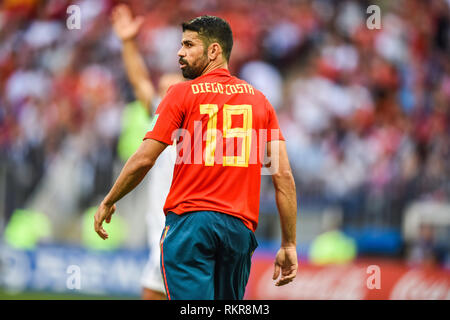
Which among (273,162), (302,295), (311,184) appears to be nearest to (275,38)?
(311,184)

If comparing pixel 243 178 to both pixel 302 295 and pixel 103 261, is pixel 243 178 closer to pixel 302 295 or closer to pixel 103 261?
pixel 302 295

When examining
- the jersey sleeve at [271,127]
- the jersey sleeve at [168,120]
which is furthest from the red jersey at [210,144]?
the jersey sleeve at [271,127]

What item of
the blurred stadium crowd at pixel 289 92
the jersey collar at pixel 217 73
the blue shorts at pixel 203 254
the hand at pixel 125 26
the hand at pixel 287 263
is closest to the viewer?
the blue shorts at pixel 203 254

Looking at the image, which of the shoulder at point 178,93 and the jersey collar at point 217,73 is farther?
the jersey collar at point 217,73

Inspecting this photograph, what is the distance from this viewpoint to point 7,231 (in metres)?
9.92

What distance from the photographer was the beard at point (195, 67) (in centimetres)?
333

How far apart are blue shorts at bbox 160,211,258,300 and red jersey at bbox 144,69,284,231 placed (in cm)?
6

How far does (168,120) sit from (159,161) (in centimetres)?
180

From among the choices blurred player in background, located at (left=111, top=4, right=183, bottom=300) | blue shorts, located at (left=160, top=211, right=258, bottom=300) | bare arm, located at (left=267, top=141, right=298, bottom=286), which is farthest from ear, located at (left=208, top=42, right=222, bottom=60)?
blurred player in background, located at (left=111, top=4, right=183, bottom=300)

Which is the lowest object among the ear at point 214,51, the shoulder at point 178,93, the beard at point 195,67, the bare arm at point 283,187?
the bare arm at point 283,187

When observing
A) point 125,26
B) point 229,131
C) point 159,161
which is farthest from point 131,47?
point 229,131

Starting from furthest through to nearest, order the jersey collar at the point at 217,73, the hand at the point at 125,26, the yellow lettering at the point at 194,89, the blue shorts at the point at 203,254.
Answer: the hand at the point at 125,26 < the jersey collar at the point at 217,73 < the yellow lettering at the point at 194,89 < the blue shorts at the point at 203,254

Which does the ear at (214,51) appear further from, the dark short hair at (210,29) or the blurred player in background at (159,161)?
the blurred player in background at (159,161)

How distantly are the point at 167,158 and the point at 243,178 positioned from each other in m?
1.71
